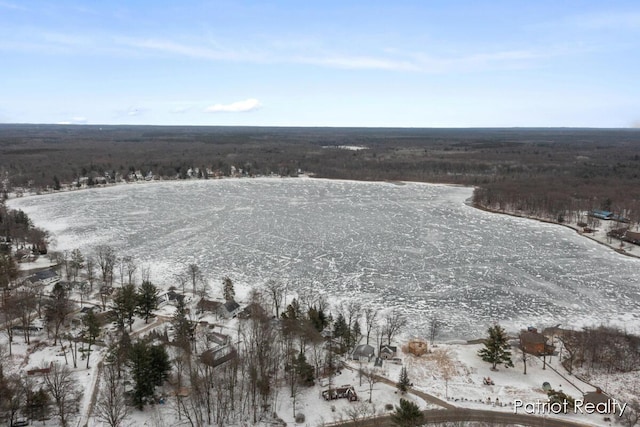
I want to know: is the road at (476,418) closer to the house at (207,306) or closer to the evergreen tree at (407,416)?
the evergreen tree at (407,416)

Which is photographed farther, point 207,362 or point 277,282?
point 277,282

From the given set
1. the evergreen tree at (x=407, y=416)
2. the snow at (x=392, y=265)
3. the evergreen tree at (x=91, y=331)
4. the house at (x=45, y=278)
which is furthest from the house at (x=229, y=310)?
the house at (x=45, y=278)

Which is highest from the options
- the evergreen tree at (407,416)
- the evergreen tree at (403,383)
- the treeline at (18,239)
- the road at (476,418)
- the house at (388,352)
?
the treeline at (18,239)

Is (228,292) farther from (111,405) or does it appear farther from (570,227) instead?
(570,227)

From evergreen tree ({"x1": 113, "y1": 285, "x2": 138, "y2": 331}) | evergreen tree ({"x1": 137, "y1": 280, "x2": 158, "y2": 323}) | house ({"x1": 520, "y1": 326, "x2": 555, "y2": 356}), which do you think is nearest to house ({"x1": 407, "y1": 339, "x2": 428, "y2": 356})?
house ({"x1": 520, "y1": 326, "x2": 555, "y2": 356})

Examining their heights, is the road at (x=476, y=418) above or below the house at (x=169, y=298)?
below

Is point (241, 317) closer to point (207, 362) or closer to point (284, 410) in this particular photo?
point (207, 362)

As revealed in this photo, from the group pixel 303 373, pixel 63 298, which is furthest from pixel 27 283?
pixel 303 373
